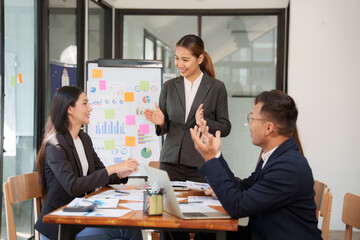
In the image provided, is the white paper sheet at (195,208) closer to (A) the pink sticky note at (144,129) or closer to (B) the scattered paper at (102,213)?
(B) the scattered paper at (102,213)

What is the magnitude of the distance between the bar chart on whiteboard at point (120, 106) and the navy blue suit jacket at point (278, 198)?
9.21ft

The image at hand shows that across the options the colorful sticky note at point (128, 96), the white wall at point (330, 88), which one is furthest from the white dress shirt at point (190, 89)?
the white wall at point (330, 88)

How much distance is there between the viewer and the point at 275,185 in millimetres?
1805

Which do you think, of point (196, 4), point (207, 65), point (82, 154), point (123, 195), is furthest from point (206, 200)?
point (196, 4)

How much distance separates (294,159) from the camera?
185cm

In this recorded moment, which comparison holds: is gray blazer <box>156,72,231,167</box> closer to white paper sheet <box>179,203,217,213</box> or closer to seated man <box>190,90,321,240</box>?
white paper sheet <box>179,203,217,213</box>

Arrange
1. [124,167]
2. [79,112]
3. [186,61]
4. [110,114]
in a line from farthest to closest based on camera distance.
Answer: [110,114] → [186,61] → [79,112] → [124,167]

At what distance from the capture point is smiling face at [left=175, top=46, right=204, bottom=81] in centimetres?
308

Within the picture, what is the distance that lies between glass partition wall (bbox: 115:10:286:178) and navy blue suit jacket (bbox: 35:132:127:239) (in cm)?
374

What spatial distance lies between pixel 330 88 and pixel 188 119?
9.34 ft

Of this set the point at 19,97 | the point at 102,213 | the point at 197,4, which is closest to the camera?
the point at 102,213

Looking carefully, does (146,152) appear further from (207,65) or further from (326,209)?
(326,209)

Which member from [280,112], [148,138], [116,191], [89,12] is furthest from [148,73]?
[280,112]

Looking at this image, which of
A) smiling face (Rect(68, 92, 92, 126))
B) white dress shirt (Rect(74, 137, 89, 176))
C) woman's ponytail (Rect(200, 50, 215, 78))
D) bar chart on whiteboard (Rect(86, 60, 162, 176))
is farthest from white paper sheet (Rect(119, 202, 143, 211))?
bar chart on whiteboard (Rect(86, 60, 162, 176))
